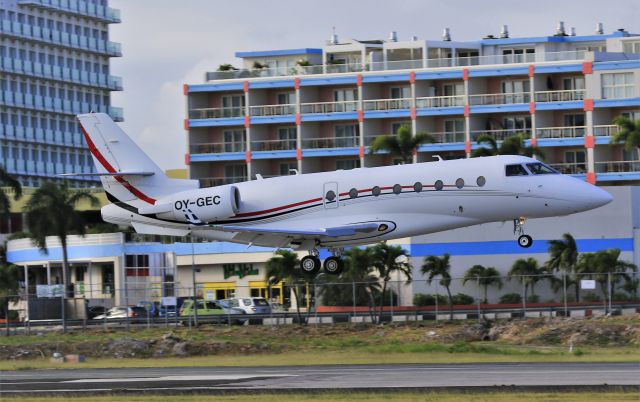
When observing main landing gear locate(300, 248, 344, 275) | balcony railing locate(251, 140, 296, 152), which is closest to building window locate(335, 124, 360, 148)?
balcony railing locate(251, 140, 296, 152)

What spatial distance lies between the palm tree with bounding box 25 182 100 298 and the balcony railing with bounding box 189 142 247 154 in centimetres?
2378

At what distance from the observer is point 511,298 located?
94250mm

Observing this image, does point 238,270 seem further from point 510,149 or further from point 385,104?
point 385,104

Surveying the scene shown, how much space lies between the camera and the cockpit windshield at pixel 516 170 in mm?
60250

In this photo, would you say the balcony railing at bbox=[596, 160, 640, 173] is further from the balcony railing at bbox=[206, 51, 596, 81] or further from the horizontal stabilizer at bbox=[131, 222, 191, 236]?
the horizontal stabilizer at bbox=[131, 222, 191, 236]

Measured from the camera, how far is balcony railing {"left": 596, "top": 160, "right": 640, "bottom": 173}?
134 metres

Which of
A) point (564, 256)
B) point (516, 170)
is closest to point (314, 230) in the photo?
point (516, 170)

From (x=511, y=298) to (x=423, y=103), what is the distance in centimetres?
4930

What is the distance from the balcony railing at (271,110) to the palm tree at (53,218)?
25.8 m

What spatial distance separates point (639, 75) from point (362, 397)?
91259 mm

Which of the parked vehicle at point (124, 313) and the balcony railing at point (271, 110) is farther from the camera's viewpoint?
the balcony railing at point (271, 110)

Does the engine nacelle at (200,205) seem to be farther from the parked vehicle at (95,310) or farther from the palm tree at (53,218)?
the palm tree at (53,218)

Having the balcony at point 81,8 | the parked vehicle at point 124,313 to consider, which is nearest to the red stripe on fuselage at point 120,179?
the parked vehicle at point 124,313

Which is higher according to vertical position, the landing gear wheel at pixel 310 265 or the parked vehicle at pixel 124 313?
the landing gear wheel at pixel 310 265
